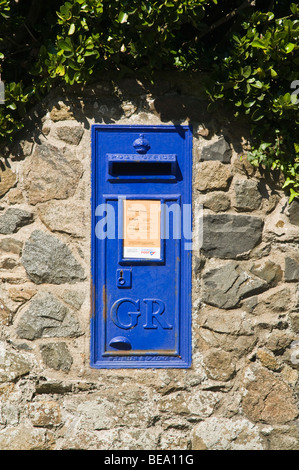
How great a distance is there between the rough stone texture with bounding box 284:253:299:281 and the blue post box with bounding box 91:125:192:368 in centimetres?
57

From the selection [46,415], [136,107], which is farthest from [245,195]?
[46,415]

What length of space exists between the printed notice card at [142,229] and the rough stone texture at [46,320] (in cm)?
49

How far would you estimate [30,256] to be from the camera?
9.27ft

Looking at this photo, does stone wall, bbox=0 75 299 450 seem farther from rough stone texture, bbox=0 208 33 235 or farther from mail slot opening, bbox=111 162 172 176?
mail slot opening, bbox=111 162 172 176

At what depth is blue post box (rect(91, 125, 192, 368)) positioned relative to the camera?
9.21ft

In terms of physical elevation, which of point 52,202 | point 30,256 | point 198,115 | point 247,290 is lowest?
point 247,290

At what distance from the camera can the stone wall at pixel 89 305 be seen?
2.81 meters

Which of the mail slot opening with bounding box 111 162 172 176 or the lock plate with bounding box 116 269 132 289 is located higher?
the mail slot opening with bounding box 111 162 172 176

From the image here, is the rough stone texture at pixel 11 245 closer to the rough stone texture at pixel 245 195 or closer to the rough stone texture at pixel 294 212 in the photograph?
the rough stone texture at pixel 245 195

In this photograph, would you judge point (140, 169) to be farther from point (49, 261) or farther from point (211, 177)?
point (49, 261)

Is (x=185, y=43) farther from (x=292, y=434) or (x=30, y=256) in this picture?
(x=292, y=434)

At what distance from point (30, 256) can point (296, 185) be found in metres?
1.58

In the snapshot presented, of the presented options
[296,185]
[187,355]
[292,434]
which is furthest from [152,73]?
[292,434]

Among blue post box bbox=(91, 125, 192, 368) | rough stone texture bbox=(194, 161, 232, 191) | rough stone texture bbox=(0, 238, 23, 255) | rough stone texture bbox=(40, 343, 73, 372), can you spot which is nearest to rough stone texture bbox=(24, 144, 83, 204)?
blue post box bbox=(91, 125, 192, 368)
